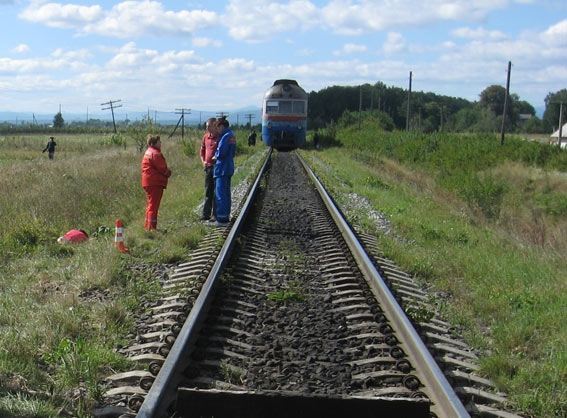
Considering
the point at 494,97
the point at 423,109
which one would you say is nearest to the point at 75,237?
the point at 423,109

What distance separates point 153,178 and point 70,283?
3.90m

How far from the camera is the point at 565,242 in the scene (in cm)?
1602

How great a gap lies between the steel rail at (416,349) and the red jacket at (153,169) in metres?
3.75

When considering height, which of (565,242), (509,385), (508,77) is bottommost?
(565,242)

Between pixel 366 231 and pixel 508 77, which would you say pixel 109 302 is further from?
pixel 508 77

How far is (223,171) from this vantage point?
1173 cm

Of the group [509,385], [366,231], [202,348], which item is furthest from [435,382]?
[366,231]

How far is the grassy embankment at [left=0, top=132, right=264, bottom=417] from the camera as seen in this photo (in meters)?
4.55

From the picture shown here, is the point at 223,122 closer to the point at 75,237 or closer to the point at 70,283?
the point at 75,237

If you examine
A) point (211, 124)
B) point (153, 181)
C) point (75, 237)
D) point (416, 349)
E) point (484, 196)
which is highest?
point (211, 124)

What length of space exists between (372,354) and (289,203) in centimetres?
981

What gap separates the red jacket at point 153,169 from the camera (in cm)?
1112

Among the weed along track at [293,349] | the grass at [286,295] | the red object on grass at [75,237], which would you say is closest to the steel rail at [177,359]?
the weed along track at [293,349]

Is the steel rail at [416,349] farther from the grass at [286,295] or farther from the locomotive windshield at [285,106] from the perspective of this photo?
the locomotive windshield at [285,106]
